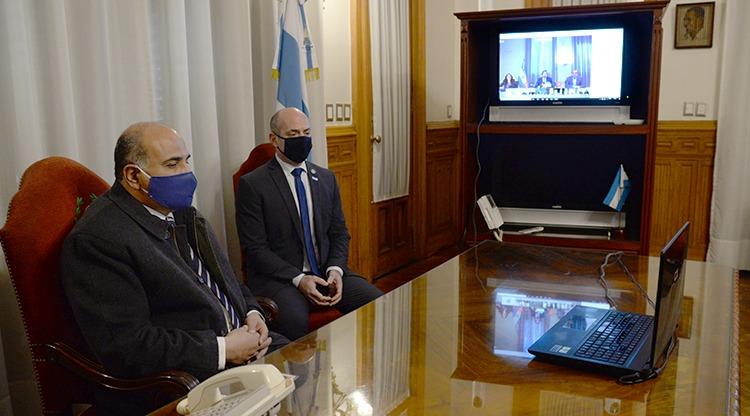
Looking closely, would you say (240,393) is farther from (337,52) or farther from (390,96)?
(390,96)

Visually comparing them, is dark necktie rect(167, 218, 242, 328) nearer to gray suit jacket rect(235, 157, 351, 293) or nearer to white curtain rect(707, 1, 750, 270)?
gray suit jacket rect(235, 157, 351, 293)

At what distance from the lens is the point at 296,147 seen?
2629mm

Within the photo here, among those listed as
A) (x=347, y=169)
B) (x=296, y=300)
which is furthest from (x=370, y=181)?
(x=296, y=300)

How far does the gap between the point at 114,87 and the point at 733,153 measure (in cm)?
415

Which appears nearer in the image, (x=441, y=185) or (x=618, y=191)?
(x=618, y=191)

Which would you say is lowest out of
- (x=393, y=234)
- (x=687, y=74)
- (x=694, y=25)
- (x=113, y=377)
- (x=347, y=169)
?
(x=393, y=234)

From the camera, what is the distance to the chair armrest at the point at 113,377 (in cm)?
153

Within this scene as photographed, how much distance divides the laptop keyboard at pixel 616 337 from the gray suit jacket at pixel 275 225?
4.22 feet

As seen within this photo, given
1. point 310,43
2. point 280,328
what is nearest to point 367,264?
point 310,43

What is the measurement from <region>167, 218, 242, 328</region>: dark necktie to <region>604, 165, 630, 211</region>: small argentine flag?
292 cm

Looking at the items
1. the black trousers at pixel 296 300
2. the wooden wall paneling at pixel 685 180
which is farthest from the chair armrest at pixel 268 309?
the wooden wall paneling at pixel 685 180

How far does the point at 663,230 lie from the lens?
16.2 feet

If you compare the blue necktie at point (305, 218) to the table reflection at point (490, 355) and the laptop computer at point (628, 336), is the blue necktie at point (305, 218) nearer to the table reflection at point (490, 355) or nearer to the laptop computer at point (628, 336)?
the table reflection at point (490, 355)

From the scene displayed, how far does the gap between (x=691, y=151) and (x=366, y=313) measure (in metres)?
3.88
